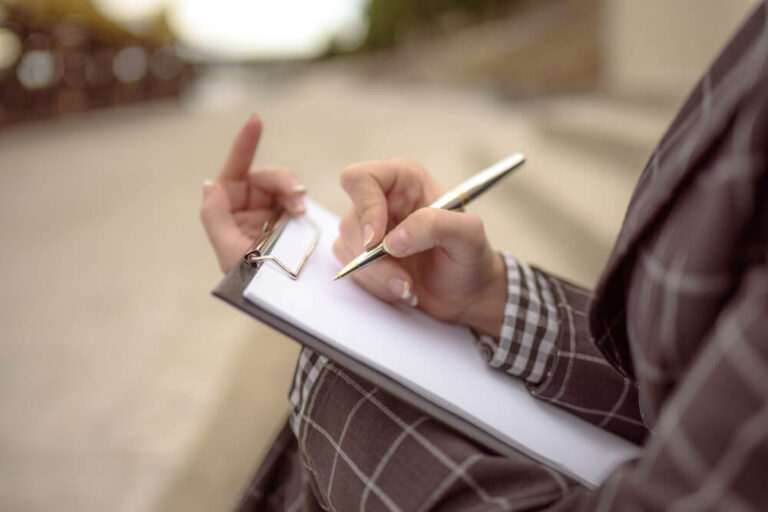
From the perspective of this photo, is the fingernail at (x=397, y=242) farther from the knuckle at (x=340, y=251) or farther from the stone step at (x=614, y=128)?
the stone step at (x=614, y=128)

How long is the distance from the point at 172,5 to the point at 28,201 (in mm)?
4250

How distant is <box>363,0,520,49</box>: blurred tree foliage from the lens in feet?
23.3

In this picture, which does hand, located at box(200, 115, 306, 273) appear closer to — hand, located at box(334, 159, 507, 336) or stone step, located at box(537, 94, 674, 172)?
hand, located at box(334, 159, 507, 336)

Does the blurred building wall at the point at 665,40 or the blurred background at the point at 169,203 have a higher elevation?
the blurred building wall at the point at 665,40

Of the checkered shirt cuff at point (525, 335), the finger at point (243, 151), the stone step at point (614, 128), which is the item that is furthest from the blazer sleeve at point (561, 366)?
the stone step at point (614, 128)

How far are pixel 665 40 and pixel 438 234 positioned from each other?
2.23 meters

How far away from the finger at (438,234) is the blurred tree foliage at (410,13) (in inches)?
284

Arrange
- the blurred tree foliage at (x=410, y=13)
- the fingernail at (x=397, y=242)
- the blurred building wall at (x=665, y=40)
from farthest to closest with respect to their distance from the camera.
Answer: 1. the blurred tree foliage at (x=410, y=13)
2. the blurred building wall at (x=665, y=40)
3. the fingernail at (x=397, y=242)

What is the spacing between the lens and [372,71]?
1075cm

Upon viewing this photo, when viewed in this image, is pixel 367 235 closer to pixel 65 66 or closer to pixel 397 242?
pixel 397 242

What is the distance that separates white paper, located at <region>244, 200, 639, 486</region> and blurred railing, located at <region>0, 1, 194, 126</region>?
311 cm

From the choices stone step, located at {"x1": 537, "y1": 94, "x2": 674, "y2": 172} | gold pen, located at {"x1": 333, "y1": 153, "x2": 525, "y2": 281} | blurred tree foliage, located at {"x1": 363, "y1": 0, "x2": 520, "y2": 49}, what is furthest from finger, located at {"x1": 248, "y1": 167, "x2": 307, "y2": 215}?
blurred tree foliage, located at {"x1": 363, "y1": 0, "x2": 520, "y2": 49}

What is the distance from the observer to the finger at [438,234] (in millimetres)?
290

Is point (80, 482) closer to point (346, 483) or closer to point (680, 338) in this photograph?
point (346, 483)
